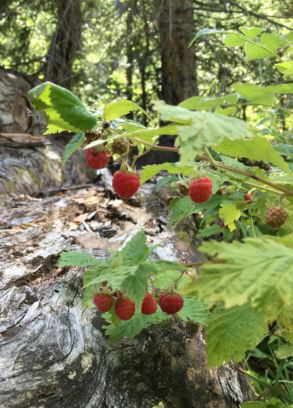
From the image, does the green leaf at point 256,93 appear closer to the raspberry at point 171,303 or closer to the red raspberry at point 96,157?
the red raspberry at point 96,157

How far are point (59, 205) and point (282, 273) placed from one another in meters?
3.10

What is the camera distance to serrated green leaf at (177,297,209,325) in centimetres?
169

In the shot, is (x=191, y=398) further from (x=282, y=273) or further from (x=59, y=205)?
(x=59, y=205)

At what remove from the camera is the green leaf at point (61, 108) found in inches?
43.6

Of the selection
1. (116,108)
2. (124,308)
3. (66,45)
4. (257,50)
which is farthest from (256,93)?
(66,45)

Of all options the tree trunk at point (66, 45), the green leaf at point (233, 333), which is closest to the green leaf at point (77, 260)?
the green leaf at point (233, 333)

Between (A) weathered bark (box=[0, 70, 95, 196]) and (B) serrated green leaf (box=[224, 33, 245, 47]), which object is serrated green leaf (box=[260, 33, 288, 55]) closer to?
(B) serrated green leaf (box=[224, 33, 245, 47])

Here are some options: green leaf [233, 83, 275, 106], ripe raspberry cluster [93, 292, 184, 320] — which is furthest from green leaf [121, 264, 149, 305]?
green leaf [233, 83, 275, 106]

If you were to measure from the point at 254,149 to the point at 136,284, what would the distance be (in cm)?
55

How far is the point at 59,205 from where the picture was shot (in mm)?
3900

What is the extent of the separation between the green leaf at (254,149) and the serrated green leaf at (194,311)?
0.64 metres

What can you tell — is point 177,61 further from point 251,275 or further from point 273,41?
point 251,275

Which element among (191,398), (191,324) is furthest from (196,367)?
(191,324)

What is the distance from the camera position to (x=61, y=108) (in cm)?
112
